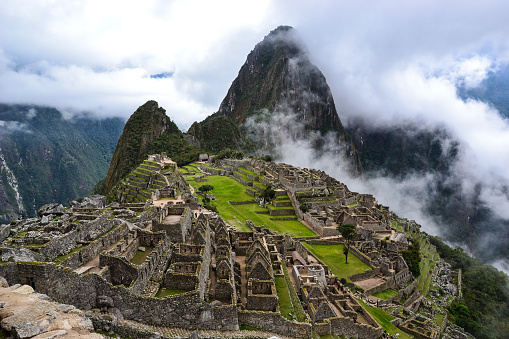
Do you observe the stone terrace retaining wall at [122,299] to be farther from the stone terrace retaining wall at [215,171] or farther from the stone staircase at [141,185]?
the stone terrace retaining wall at [215,171]

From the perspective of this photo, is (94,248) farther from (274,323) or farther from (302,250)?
(302,250)

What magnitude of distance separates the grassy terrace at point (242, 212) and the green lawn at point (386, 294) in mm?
11772

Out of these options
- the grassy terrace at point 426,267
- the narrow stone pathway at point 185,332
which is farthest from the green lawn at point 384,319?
the narrow stone pathway at point 185,332

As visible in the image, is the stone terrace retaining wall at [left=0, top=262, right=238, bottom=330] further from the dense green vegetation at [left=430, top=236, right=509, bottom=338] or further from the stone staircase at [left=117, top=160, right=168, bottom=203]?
the dense green vegetation at [left=430, top=236, right=509, bottom=338]

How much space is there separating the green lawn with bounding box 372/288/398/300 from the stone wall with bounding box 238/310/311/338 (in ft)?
63.9

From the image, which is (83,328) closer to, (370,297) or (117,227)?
(117,227)

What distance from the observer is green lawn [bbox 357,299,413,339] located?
2664 cm

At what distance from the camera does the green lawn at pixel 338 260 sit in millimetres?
34794

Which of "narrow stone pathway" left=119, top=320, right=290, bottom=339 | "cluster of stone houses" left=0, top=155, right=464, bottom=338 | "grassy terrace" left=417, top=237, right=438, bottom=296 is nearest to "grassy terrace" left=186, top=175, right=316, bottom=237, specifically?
"cluster of stone houses" left=0, top=155, right=464, bottom=338

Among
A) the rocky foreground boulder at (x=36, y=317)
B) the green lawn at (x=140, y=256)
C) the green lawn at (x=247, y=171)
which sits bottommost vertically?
the rocky foreground boulder at (x=36, y=317)

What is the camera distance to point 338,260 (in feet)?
123

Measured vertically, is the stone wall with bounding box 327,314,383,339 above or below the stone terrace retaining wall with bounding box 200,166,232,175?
below

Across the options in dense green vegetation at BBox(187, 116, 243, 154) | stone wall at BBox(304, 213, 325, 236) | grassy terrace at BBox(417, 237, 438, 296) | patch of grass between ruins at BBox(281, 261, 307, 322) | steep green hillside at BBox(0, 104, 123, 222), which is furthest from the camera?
dense green vegetation at BBox(187, 116, 243, 154)

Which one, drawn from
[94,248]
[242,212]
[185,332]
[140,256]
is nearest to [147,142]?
[242,212]
